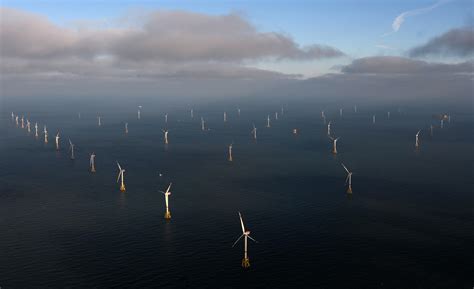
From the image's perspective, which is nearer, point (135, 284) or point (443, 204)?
point (135, 284)

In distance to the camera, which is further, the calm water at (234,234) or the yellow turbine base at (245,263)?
the yellow turbine base at (245,263)

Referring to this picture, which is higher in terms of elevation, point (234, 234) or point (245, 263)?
point (234, 234)

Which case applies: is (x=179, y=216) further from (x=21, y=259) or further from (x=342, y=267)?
(x=342, y=267)

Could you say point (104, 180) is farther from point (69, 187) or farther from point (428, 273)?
point (428, 273)

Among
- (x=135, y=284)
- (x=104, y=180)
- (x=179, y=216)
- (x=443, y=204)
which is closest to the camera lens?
(x=135, y=284)

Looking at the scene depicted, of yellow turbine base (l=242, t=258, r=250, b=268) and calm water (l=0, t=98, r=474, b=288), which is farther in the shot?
yellow turbine base (l=242, t=258, r=250, b=268)

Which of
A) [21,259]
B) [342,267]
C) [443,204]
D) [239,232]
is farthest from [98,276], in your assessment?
[443,204]

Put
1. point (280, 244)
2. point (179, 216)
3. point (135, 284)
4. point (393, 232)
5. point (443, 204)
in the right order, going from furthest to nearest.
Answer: point (443, 204)
point (179, 216)
point (393, 232)
point (280, 244)
point (135, 284)

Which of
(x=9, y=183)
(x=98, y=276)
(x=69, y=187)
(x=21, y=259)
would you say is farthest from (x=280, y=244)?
(x=9, y=183)

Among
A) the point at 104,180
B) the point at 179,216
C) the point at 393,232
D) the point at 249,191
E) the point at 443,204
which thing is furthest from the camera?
the point at 104,180

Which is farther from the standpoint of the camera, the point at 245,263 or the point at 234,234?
the point at 234,234
